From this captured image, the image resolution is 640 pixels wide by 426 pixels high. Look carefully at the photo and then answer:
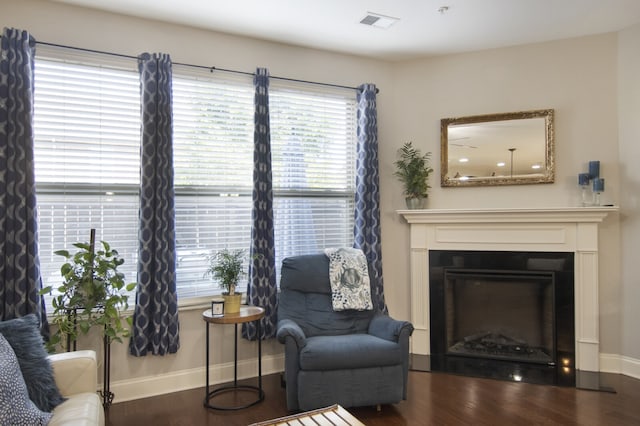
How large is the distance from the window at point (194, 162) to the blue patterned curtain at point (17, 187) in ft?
0.52

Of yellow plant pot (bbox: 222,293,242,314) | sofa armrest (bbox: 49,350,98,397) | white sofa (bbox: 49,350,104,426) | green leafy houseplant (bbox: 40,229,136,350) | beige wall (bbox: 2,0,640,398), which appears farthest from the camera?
beige wall (bbox: 2,0,640,398)

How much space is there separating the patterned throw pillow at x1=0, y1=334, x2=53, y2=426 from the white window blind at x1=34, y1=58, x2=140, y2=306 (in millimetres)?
1191

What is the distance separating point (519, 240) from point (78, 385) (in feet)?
11.4

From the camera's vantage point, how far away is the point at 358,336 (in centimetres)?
306

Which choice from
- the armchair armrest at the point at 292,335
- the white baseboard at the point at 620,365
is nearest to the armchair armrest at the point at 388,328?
the armchair armrest at the point at 292,335

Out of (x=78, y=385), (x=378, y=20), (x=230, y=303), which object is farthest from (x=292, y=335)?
(x=378, y=20)

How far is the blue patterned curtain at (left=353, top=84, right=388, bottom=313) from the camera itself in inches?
153

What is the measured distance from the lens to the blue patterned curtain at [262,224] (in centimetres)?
344

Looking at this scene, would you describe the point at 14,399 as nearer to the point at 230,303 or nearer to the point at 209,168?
the point at 230,303

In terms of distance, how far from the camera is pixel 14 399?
172 cm

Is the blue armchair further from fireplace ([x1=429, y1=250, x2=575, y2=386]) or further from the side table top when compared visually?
fireplace ([x1=429, y1=250, x2=575, y2=386])

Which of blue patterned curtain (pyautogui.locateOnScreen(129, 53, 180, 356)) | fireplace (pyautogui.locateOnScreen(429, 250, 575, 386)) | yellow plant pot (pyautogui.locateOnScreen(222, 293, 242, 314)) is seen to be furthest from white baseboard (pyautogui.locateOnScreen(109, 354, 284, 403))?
fireplace (pyautogui.locateOnScreen(429, 250, 575, 386))

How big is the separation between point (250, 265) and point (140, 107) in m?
1.49

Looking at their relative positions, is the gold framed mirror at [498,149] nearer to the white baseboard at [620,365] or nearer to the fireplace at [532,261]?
the fireplace at [532,261]
